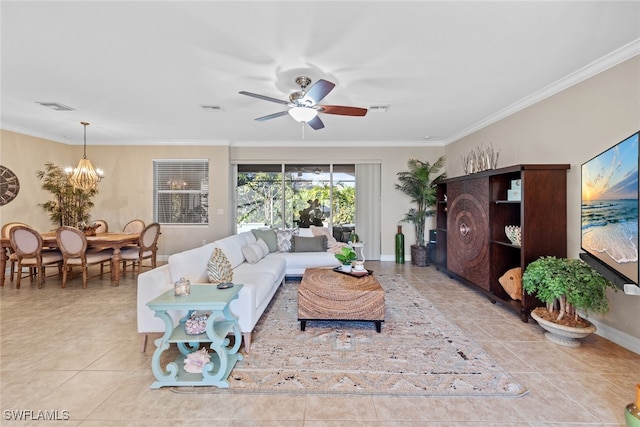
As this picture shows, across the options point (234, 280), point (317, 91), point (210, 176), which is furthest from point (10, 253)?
point (317, 91)

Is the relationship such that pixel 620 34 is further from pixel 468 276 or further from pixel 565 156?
pixel 468 276

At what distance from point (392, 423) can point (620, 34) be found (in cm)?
344

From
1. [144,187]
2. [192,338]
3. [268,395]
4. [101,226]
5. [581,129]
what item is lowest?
[268,395]

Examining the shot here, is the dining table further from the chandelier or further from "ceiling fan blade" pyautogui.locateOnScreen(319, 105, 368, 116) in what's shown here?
"ceiling fan blade" pyautogui.locateOnScreen(319, 105, 368, 116)

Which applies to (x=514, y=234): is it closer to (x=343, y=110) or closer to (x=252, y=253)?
(x=343, y=110)

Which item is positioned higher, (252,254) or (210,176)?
(210,176)

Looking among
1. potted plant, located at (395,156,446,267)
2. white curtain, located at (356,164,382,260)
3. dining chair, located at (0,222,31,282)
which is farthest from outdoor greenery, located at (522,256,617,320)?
dining chair, located at (0,222,31,282)

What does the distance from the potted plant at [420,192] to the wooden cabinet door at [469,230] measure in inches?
39.8

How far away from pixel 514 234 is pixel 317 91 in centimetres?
281

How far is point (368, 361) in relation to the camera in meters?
2.30

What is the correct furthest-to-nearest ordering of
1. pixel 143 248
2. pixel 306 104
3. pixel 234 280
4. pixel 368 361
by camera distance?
pixel 143 248, pixel 234 280, pixel 306 104, pixel 368 361

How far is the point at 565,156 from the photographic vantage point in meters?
3.19

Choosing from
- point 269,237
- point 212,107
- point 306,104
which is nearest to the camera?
point 306,104

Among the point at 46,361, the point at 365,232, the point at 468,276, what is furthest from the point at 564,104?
the point at 46,361
